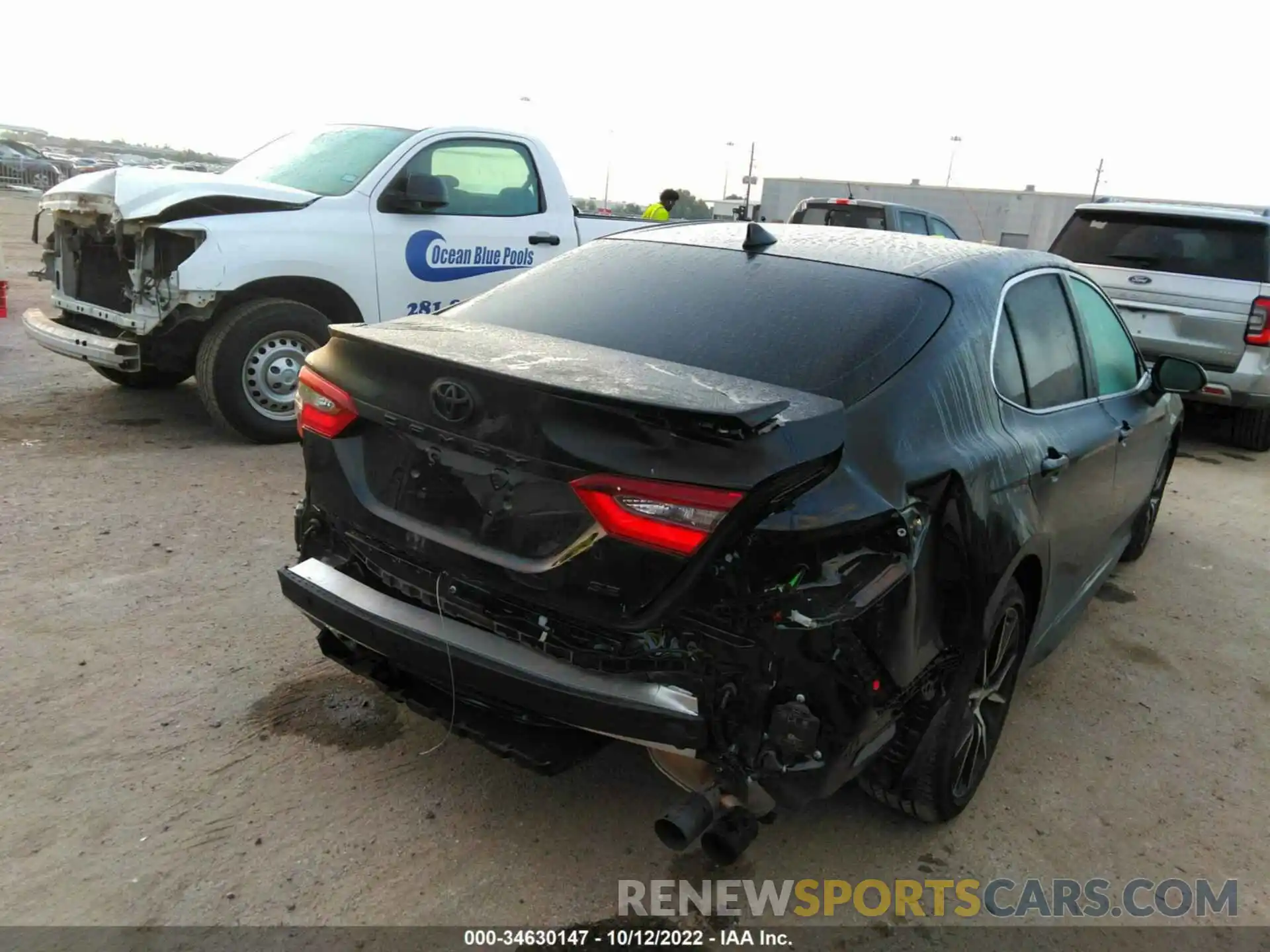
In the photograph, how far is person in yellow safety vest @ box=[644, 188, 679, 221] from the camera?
12547 millimetres

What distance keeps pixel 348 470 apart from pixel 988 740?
220 cm

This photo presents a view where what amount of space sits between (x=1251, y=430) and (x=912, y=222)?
265 inches

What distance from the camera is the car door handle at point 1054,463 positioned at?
3033 millimetres

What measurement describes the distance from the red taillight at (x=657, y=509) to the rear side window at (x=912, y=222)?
12497mm

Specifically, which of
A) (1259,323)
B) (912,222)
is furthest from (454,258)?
(912,222)

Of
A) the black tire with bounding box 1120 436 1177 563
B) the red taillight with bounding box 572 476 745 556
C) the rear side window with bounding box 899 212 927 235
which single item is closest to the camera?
the red taillight with bounding box 572 476 745 556

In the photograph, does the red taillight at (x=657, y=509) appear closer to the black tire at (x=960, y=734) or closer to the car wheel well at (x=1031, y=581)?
the black tire at (x=960, y=734)

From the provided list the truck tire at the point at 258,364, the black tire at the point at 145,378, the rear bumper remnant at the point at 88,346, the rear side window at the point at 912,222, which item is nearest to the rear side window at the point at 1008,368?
the truck tire at the point at 258,364

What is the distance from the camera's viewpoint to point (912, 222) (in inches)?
557

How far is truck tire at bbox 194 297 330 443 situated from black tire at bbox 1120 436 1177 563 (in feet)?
16.2

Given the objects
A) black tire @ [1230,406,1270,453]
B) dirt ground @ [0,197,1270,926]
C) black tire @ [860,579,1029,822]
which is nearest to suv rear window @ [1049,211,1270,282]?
black tire @ [1230,406,1270,453]

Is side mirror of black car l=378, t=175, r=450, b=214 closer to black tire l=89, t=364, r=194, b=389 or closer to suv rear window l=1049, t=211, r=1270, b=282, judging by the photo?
black tire l=89, t=364, r=194, b=389

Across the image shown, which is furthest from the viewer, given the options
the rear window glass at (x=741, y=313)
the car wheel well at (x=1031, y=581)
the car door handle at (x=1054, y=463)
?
the car door handle at (x=1054, y=463)

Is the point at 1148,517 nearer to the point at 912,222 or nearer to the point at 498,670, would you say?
the point at 498,670
